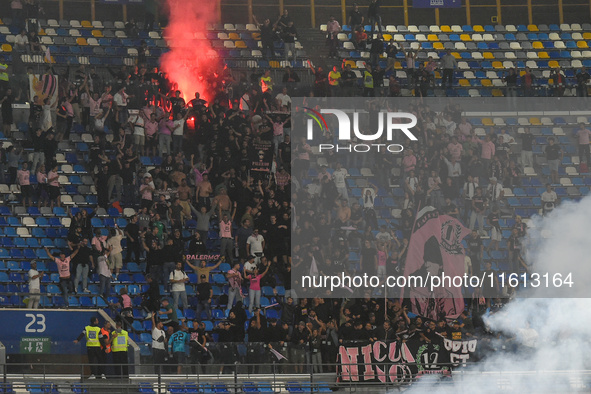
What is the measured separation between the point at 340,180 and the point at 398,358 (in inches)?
275

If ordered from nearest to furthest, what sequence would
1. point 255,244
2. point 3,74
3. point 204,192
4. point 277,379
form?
point 277,379 → point 255,244 → point 204,192 → point 3,74

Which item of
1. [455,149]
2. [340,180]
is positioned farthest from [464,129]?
[340,180]

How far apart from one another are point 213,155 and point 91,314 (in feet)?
19.5

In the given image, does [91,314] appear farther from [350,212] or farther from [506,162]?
[506,162]

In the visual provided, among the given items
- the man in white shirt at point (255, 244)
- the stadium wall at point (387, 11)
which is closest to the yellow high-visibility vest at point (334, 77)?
the stadium wall at point (387, 11)

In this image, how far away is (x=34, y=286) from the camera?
2412 cm

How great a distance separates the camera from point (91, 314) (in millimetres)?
22422

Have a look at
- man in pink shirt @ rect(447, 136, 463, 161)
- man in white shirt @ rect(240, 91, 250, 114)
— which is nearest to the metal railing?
man in pink shirt @ rect(447, 136, 463, 161)

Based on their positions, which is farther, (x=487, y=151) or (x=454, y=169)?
(x=487, y=151)

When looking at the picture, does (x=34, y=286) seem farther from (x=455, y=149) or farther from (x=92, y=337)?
(x=455, y=149)

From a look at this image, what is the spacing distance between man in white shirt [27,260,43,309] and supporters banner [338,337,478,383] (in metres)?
6.48

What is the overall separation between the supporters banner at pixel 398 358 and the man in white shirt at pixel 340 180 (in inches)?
244

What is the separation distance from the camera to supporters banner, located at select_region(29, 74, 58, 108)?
28172mm

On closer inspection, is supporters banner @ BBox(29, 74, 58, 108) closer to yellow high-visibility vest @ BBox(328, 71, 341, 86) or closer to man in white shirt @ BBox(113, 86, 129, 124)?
man in white shirt @ BBox(113, 86, 129, 124)
